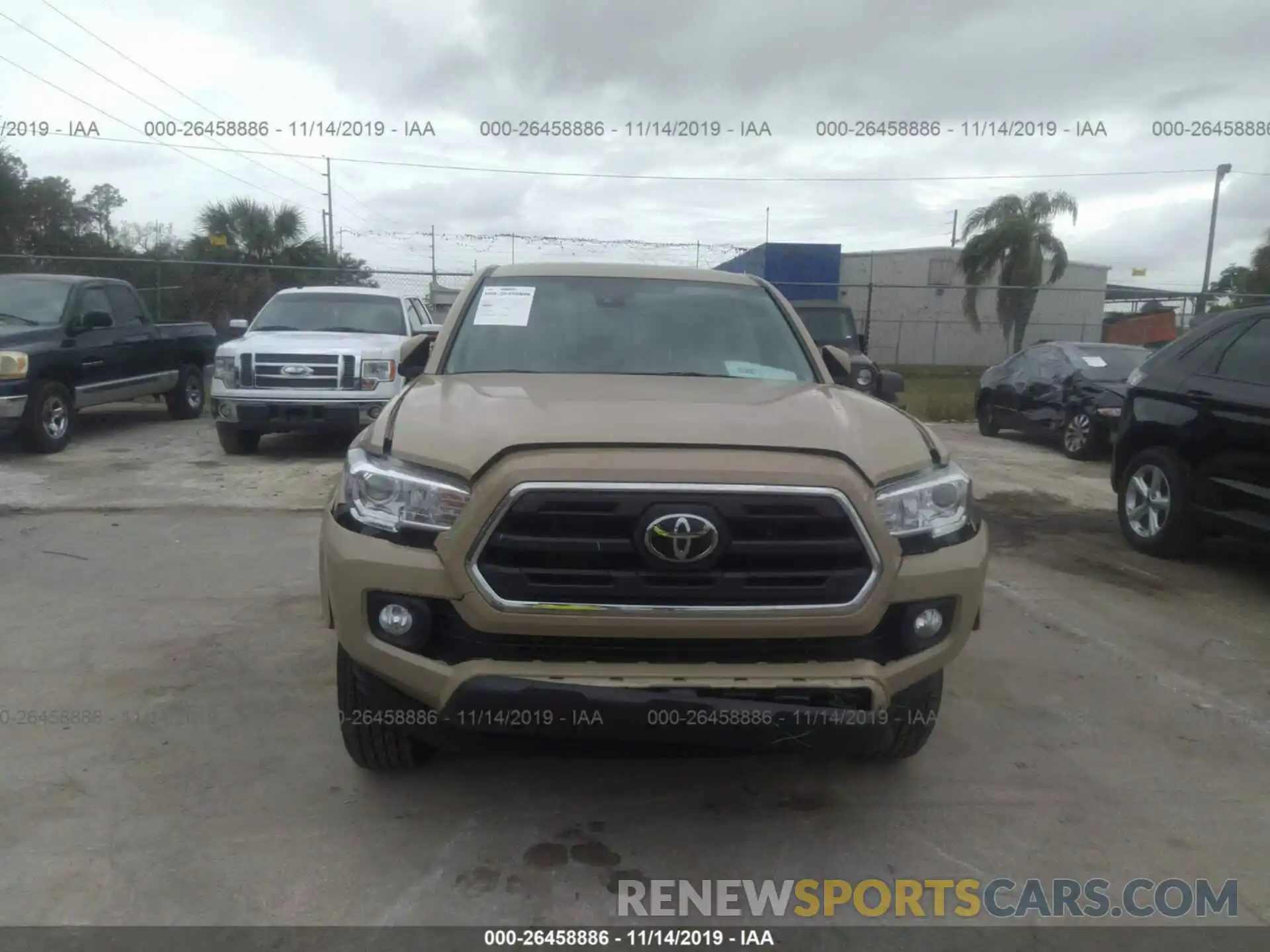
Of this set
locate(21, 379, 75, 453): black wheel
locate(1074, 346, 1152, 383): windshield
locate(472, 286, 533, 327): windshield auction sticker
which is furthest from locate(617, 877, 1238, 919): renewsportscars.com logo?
locate(1074, 346, 1152, 383): windshield

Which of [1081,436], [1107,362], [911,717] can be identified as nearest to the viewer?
[911,717]

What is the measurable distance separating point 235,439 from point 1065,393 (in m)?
9.43

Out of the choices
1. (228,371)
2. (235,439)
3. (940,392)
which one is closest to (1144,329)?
(940,392)

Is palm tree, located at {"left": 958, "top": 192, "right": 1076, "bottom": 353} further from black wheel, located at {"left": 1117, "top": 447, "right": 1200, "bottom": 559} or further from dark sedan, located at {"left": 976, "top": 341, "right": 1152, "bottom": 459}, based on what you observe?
black wheel, located at {"left": 1117, "top": 447, "right": 1200, "bottom": 559}

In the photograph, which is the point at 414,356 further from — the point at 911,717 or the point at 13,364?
A: the point at 13,364

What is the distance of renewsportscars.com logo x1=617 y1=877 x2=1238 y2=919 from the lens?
104 inches

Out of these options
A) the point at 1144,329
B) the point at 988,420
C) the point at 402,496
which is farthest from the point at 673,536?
the point at 1144,329

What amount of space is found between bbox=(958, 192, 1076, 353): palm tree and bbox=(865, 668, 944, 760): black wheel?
1244 inches

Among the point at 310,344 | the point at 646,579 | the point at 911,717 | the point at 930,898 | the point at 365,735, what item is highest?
the point at 310,344

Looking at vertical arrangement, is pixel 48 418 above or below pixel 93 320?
below

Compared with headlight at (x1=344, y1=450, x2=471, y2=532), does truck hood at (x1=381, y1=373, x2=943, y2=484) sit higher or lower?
higher

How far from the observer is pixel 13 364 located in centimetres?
890

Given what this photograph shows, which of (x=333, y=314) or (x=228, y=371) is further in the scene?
(x=333, y=314)

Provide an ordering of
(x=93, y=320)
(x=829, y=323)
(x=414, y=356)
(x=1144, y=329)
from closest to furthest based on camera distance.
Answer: (x=414, y=356) → (x=93, y=320) → (x=829, y=323) → (x=1144, y=329)
